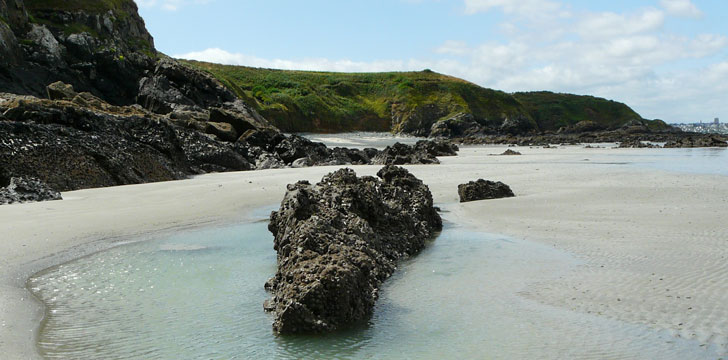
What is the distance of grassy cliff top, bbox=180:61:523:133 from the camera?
7106 centimetres

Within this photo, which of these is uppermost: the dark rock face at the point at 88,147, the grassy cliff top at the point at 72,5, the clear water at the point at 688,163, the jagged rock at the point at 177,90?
the grassy cliff top at the point at 72,5

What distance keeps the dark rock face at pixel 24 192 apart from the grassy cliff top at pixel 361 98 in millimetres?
51317

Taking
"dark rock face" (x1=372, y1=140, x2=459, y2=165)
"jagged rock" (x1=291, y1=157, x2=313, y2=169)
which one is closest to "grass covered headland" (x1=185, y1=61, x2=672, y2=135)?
"dark rock face" (x1=372, y1=140, x2=459, y2=165)

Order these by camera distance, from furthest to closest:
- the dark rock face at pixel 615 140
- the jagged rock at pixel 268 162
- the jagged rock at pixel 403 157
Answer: the dark rock face at pixel 615 140 → the jagged rock at pixel 403 157 → the jagged rock at pixel 268 162

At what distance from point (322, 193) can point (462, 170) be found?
38.6 ft

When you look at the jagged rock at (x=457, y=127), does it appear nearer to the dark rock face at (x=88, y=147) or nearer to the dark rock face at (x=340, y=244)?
the dark rock face at (x=88, y=147)

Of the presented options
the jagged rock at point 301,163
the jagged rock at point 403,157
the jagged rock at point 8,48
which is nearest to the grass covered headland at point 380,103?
the jagged rock at point 8,48

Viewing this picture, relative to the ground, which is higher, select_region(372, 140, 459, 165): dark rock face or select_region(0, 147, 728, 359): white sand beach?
select_region(372, 140, 459, 165): dark rock face

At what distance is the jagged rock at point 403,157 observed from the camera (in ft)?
75.2

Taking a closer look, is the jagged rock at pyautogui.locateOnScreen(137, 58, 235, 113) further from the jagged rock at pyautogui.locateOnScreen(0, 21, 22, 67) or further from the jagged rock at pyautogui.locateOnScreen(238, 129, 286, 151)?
the jagged rock at pyautogui.locateOnScreen(238, 129, 286, 151)

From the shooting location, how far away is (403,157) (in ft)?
75.6

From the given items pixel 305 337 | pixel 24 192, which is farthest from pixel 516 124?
pixel 305 337

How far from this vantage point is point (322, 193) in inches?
302

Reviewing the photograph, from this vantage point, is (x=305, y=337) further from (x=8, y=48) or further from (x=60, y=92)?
(x=8, y=48)
